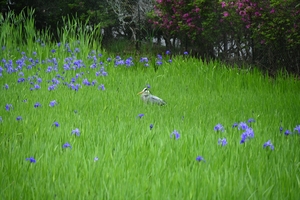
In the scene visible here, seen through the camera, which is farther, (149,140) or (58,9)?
(58,9)

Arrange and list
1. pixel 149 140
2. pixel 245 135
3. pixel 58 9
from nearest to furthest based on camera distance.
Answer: pixel 245 135
pixel 149 140
pixel 58 9

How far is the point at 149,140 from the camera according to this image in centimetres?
313

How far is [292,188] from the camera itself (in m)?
2.23

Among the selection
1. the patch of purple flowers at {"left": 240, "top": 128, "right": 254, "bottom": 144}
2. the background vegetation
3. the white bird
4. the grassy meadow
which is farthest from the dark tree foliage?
the patch of purple flowers at {"left": 240, "top": 128, "right": 254, "bottom": 144}

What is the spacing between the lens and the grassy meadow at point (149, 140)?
2.27m

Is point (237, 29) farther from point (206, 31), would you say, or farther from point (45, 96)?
point (45, 96)

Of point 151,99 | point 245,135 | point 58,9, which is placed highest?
point 58,9

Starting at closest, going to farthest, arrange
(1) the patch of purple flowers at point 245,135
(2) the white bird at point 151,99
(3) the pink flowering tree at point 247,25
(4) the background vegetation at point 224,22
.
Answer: (1) the patch of purple flowers at point 245,135, (2) the white bird at point 151,99, (3) the pink flowering tree at point 247,25, (4) the background vegetation at point 224,22

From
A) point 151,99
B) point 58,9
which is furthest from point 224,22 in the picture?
point 58,9

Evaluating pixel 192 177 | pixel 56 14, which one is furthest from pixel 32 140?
pixel 56 14

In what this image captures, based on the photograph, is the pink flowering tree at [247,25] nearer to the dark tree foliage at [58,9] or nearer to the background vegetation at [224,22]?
the background vegetation at [224,22]

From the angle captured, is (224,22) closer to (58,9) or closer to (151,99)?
(151,99)

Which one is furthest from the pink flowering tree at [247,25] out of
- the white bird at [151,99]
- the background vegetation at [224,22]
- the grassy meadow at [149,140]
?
the white bird at [151,99]

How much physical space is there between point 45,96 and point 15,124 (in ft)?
4.84
